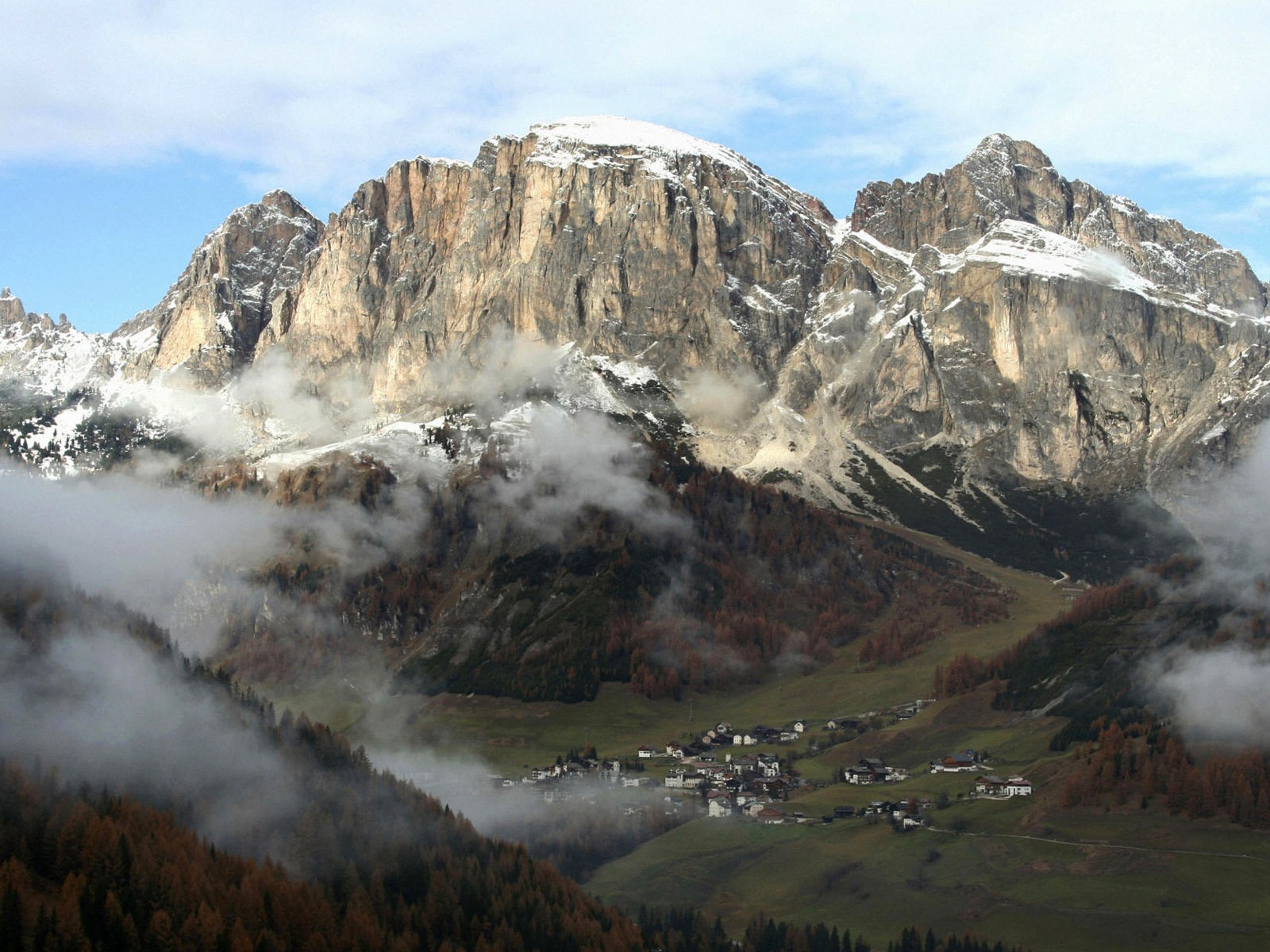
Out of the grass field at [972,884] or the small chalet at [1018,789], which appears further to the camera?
the small chalet at [1018,789]

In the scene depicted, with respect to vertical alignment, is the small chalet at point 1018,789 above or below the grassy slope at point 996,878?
above

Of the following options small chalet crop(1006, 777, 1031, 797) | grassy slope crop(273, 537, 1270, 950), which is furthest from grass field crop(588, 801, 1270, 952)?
small chalet crop(1006, 777, 1031, 797)

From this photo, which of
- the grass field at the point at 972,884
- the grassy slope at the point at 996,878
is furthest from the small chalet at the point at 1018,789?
the grass field at the point at 972,884

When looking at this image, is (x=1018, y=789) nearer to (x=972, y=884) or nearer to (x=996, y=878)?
(x=996, y=878)

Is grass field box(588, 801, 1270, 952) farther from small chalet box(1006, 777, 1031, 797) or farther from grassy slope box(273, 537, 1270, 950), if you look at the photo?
small chalet box(1006, 777, 1031, 797)

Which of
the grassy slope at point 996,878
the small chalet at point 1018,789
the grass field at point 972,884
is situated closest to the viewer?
the grass field at point 972,884

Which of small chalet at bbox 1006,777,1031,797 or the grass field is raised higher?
small chalet at bbox 1006,777,1031,797

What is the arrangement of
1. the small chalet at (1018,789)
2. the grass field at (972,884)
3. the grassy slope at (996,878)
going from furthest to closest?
the small chalet at (1018,789), the grassy slope at (996,878), the grass field at (972,884)

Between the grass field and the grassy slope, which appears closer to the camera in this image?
the grass field

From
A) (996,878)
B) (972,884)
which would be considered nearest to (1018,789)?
(996,878)

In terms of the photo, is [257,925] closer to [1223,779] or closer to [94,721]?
[94,721]

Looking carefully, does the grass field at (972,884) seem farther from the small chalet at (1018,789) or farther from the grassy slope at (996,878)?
the small chalet at (1018,789)
